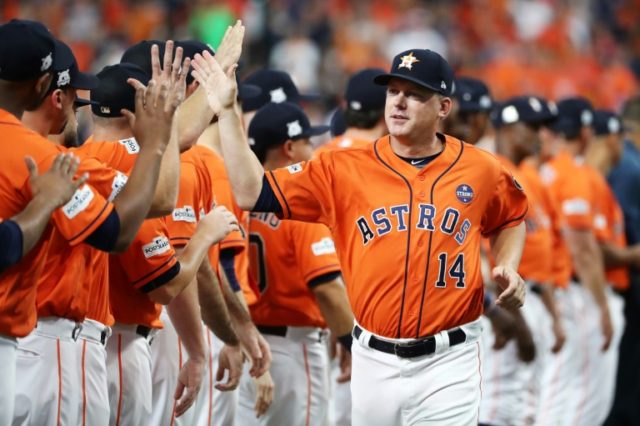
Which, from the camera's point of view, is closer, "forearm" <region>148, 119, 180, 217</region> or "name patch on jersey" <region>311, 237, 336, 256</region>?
"forearm" <region>148, 119, 180, 217</region>

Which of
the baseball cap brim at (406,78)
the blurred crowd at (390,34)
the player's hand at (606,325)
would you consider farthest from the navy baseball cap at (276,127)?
the blurred crowd at (390,34)

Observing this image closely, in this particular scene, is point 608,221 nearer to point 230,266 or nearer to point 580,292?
point 580,292

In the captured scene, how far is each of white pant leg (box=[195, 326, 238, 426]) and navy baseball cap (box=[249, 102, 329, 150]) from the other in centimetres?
111

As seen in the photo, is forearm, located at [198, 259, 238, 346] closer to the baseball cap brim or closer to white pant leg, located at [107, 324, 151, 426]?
white pant leg, located at [107, 324, 151, 426]

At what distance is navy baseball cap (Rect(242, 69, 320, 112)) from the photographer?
7.45m

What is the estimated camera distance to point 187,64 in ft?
15.5

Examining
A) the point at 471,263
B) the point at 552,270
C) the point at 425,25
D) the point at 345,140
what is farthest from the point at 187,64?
the point at 425,25

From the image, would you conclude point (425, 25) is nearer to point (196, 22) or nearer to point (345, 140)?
point (196, 22)

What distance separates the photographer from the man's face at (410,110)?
532 cm

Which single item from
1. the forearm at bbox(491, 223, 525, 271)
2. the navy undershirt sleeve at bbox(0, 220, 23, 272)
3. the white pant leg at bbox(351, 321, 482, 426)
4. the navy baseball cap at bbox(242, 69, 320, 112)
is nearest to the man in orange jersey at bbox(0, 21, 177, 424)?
the navy undershirt sleeve at bbox(0, 220, 23, 272)

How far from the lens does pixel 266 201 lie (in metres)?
5.15

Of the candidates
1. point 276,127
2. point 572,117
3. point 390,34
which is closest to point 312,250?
point 276,127

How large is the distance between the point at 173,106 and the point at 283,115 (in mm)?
2097

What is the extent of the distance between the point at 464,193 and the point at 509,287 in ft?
1.59
